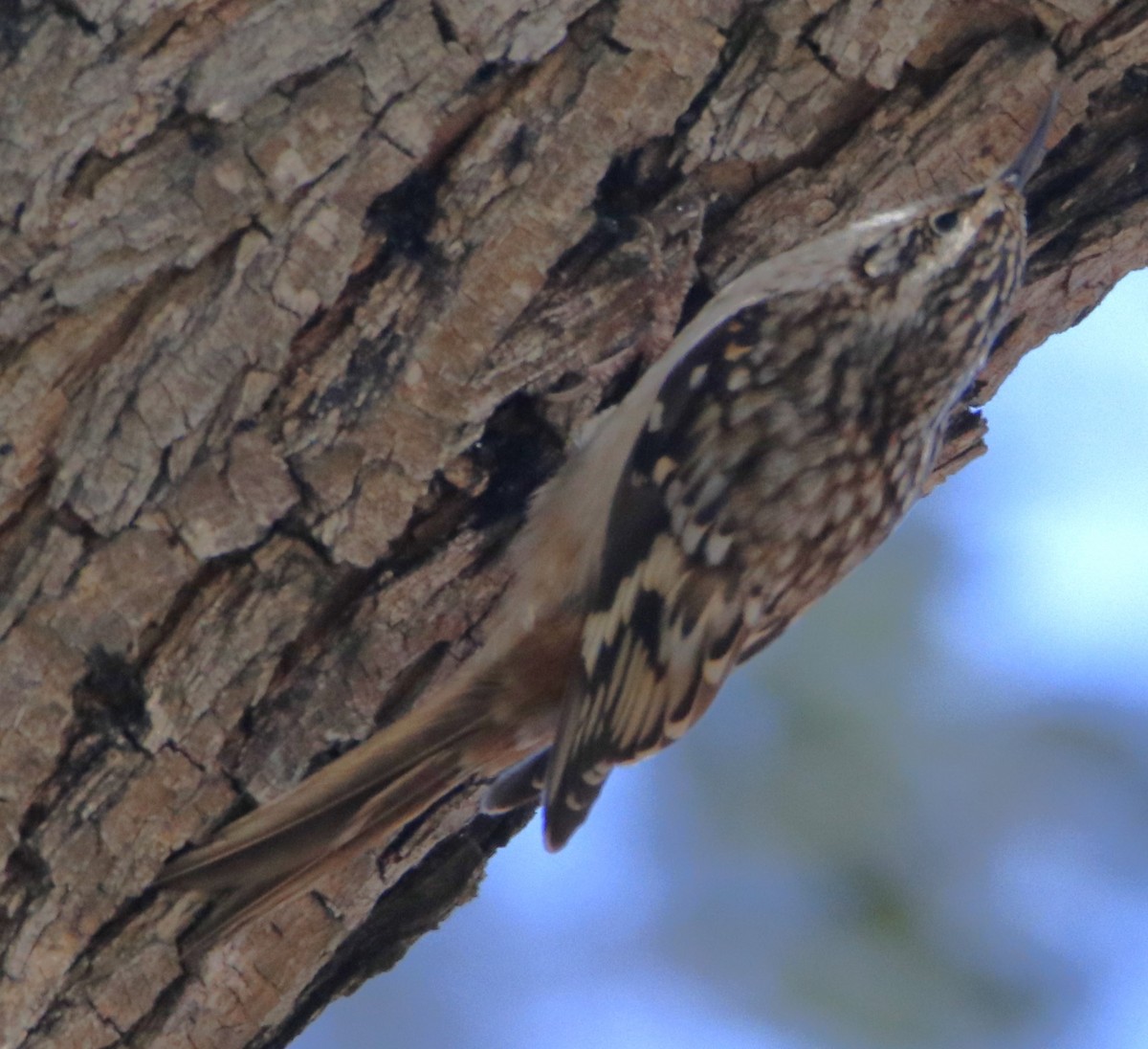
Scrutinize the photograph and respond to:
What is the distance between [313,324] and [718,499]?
0.64m

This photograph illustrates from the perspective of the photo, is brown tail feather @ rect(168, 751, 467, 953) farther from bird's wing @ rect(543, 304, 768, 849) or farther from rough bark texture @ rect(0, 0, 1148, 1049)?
bird's wing @ rect(543, 304, 768, 849)

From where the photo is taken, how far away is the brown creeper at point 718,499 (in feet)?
6.30

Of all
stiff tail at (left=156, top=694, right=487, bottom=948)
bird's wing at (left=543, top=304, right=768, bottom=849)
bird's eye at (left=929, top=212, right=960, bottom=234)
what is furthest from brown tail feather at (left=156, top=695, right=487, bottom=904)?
bird's eye at (left=929, top=212, right=960, bottom=234)

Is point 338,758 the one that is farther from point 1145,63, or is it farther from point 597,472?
point 1145,63

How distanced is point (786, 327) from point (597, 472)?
0.34 m

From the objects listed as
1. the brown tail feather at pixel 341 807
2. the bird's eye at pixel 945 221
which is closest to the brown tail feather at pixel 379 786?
the brown tail feather at pixel 341 807

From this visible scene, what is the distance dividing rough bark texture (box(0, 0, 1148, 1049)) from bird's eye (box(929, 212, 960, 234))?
0.23 feet

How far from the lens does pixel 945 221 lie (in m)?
2.04

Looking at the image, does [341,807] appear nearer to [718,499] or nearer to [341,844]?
[341,844]

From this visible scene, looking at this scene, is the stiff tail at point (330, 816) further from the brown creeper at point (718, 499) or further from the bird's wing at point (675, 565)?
the bird's wing at point (675, 565)

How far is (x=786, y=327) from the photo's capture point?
6.96 ft

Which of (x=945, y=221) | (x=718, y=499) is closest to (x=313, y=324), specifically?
(x=718, y=499)

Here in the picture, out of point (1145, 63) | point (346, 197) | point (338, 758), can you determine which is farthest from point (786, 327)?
point (338, 758)

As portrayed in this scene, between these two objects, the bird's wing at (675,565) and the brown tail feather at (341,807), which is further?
the bird's wing at (675,565)
